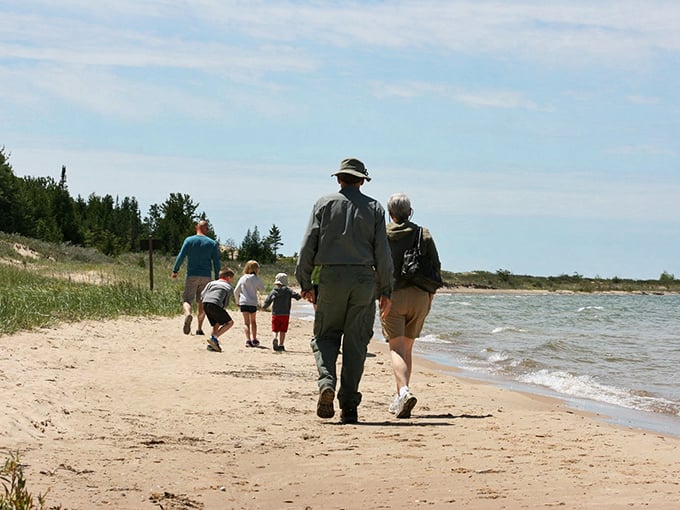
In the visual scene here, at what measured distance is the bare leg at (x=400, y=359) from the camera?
8.58 m

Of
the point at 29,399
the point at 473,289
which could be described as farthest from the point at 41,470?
the point at 473,289

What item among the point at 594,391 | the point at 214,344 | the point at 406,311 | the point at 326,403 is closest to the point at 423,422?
the point at 326,403

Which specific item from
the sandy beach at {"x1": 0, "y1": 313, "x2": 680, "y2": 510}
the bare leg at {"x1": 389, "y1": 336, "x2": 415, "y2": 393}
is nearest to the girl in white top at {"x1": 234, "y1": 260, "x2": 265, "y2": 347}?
the sandy beach at {"x1": 0, "y1": 313, "x2": 680, "y2": 510}

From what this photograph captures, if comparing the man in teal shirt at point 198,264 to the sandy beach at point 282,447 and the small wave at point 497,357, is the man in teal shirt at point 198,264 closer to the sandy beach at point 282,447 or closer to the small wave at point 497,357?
the sandy beach at point 282,447

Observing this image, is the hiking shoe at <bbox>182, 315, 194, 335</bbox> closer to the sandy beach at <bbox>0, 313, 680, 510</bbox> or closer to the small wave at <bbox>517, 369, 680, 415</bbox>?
the sandy beach at <bbox>0, 313, 680, 510</bbox>

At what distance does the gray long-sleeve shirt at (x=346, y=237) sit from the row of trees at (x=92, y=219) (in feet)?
149

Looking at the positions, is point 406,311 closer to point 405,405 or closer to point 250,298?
point 405,405

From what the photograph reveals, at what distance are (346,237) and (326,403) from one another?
1.37m

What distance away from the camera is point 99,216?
8019cm

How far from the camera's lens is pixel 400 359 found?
8602 mm

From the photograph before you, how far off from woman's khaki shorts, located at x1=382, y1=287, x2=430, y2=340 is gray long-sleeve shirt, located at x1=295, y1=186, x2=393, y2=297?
56 cm

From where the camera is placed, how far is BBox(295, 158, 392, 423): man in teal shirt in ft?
25.8

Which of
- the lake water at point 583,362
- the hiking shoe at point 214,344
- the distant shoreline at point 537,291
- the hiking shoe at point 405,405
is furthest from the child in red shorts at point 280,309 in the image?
the distant shoreline at point 537,291

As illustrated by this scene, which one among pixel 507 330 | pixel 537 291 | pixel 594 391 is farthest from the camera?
pixel 537 291
